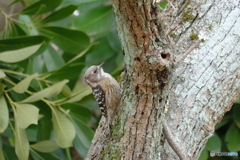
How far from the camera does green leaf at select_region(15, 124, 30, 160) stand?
2.36 meters

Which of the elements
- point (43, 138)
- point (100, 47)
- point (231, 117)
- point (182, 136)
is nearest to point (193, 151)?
Result: point (182, 136)

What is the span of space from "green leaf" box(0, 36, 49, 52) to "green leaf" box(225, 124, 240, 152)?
1302mm

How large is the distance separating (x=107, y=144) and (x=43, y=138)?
3.14ft

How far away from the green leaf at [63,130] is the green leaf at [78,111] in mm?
161

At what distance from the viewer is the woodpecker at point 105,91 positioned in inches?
75.7

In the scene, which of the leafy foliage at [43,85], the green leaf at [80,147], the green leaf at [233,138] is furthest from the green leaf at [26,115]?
the green leaf at [233,138]

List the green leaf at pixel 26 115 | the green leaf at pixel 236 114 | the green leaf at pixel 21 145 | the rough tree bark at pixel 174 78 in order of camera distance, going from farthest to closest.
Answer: the green leaf at pixel 236 114
the green leaf at pixel 21 145
the green leaf at pixel 26 115
the rough tree bark at pixel 174 78

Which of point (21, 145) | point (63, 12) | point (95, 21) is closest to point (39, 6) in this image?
point (63, 12)

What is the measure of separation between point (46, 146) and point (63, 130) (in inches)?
8.7

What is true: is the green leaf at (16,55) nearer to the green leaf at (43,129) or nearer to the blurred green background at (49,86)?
the blurred green background at (49,86)

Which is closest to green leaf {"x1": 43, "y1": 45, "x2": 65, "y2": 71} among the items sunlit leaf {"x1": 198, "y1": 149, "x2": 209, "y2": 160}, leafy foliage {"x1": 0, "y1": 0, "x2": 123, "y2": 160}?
leafy foliage {"x1": 0, "y1": 0, "x2": 123, "y2": 160}

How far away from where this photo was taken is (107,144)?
1871mm

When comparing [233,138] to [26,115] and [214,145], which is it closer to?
[214,145]

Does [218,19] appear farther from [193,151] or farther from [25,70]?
[25,70]
